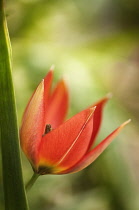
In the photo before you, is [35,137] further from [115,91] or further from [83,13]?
[115,91]

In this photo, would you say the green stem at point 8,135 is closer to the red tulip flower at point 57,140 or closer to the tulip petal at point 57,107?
the red tulip flower at point 57,140

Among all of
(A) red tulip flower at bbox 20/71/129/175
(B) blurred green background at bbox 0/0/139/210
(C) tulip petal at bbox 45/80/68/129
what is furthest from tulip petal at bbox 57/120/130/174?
(B) blurred green background at bbox 0/0/139/210

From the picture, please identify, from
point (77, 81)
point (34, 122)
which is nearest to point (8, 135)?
point (34, 122)

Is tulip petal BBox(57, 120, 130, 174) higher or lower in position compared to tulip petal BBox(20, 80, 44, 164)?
lower

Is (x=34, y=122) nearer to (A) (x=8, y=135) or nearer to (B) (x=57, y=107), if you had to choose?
(A) (x=8, y=135)

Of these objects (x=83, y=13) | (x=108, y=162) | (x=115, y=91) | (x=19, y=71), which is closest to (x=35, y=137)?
(x=108, y=162)

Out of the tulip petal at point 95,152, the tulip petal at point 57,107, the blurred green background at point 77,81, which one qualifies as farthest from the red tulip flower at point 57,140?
the blurred green background at point 77,81

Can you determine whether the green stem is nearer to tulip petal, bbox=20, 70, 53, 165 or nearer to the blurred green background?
tulip petal, bbox=20, 70, 53, 165
